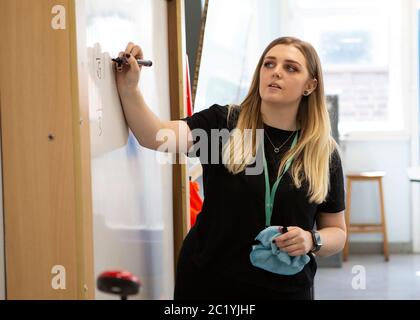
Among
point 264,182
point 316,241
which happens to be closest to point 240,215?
point 264,182

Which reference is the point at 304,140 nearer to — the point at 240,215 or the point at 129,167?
the point at 240,215

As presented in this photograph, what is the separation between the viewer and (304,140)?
5.56 feet

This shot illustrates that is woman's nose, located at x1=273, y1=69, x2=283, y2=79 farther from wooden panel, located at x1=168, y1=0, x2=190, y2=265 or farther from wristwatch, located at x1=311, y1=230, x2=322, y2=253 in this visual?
wooden panel, located at x1=168, y1=0, x2=190, y2=265

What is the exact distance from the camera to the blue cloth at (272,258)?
1548 mm

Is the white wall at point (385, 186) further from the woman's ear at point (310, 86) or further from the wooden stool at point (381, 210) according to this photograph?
the woman's ear at point (310, 86)

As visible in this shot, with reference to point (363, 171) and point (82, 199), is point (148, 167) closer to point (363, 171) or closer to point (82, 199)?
point (82, 199)

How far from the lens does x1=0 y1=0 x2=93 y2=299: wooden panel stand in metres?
1.07

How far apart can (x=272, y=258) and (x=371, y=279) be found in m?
3.37

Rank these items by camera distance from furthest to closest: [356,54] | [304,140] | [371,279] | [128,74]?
[356,54] → [371,279] → [304,140] → [128,74]

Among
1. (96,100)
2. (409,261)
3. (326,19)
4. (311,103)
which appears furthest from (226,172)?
(326,19)

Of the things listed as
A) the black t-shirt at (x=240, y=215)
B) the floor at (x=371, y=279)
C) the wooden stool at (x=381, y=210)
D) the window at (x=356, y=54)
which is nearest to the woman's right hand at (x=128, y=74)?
the black t-shirt at (x=240, y=215)

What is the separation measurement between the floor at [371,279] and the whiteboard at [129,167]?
8.11ft

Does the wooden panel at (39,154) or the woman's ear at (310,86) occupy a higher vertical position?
the woman's ear at (310,86)
